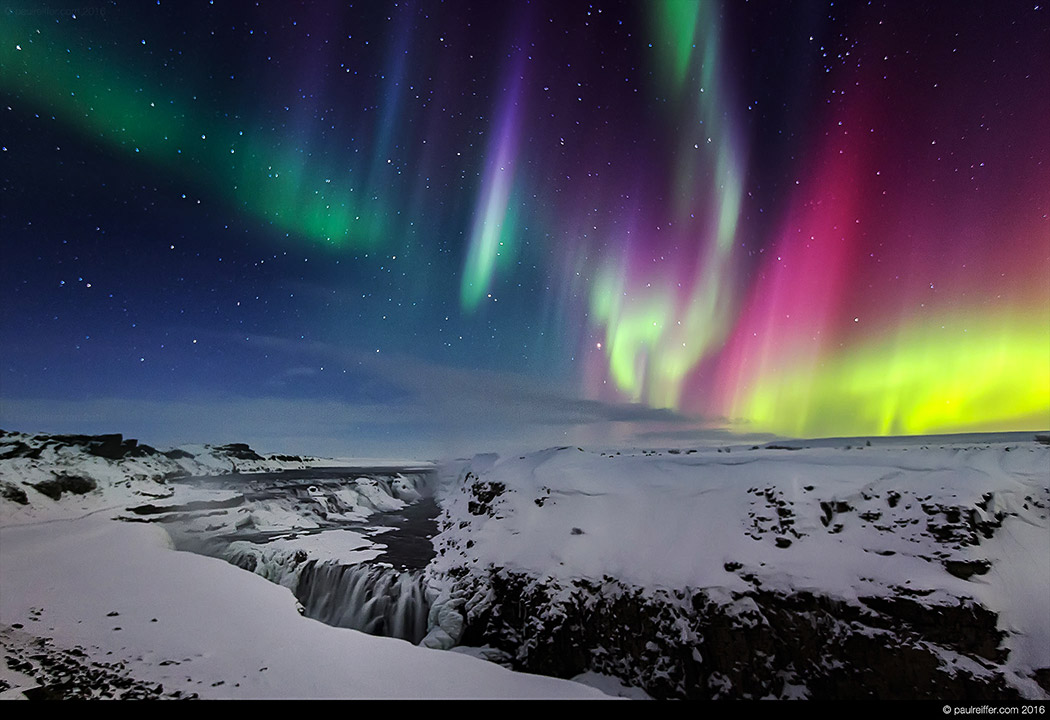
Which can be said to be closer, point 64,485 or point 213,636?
point 213,636

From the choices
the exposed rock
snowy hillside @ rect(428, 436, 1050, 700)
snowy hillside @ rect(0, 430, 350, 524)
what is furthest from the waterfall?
the exposed rock

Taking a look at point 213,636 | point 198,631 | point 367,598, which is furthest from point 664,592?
point 198,631

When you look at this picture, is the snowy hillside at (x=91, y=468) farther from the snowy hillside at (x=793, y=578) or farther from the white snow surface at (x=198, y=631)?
the snowy hillside at (x=793, y=578)

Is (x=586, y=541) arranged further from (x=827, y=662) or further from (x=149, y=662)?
(x=149, y=662)

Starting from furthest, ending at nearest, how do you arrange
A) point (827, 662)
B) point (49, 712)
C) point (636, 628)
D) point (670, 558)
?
point (670, 558) < point (636, 628) < point (827, 662) < point (49, 712)

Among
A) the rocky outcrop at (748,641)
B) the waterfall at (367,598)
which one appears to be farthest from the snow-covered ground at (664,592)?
the waterfall at (367,598)

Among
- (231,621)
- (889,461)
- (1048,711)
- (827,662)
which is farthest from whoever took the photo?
(889,461)

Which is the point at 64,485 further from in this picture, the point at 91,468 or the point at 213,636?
the point at 213,636

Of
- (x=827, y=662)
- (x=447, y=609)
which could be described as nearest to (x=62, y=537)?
(x=447, y=609)
